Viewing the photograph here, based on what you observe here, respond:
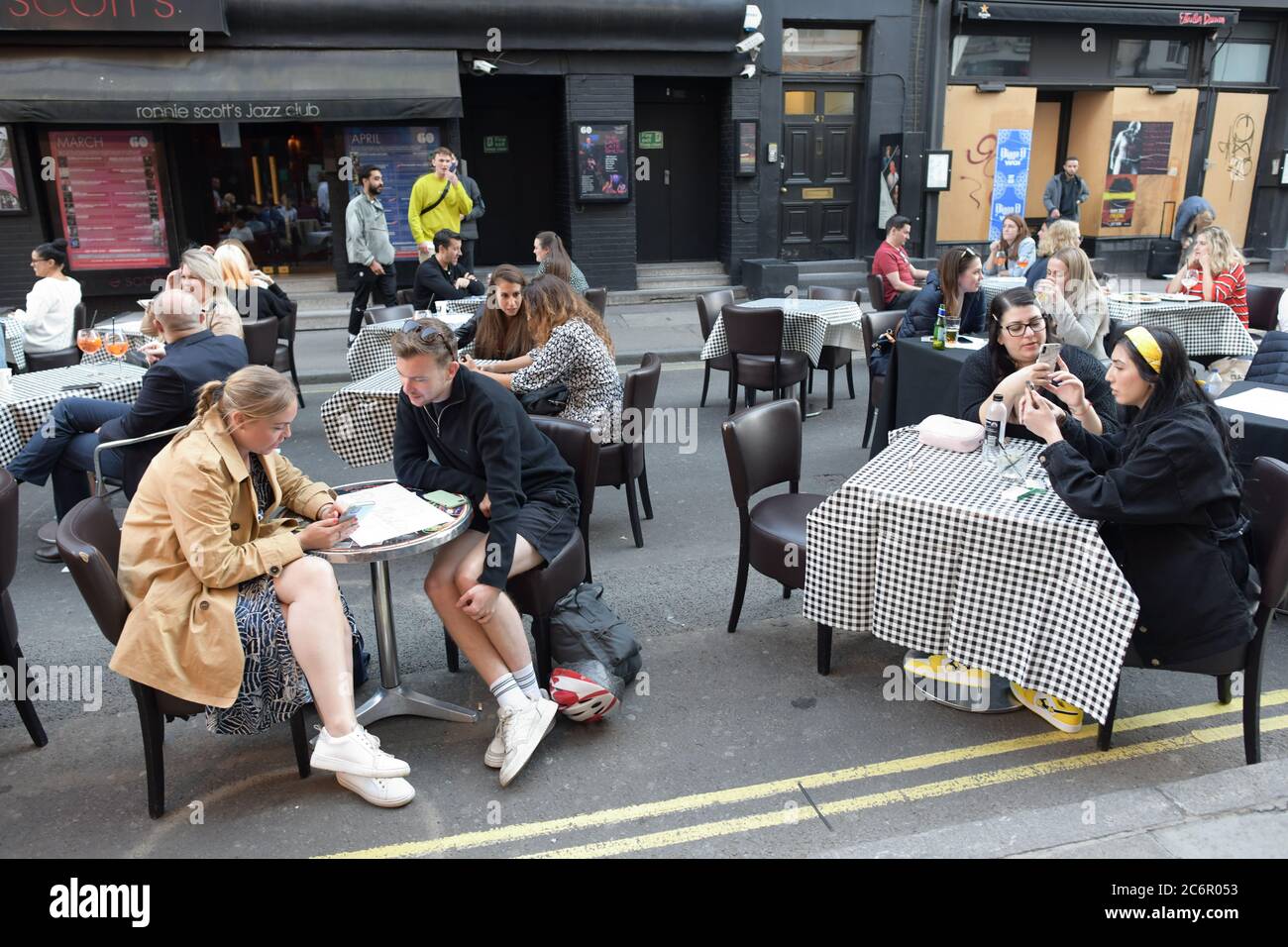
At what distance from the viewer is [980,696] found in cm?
414

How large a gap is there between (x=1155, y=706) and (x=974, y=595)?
1.09 m

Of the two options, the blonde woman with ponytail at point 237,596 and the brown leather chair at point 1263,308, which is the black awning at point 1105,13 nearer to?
the brown leather chair at point 1263,308

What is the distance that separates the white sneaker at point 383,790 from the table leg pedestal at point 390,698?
1.56ft

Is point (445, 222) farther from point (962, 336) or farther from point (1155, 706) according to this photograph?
point (1155, 706)

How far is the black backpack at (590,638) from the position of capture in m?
4.25

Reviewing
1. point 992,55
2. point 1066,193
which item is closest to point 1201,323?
point 1066,193

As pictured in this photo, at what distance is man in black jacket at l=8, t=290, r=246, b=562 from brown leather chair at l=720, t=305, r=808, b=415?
4.17 meters

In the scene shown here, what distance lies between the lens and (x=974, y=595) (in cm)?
381

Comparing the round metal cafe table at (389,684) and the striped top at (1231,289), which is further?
the striped top at (1231,289)

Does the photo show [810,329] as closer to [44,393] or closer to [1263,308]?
[1263,308]

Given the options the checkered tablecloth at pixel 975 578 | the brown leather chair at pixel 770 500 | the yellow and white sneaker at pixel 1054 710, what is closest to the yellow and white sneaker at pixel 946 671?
the yellow and white sneaker at pixel 1054 710

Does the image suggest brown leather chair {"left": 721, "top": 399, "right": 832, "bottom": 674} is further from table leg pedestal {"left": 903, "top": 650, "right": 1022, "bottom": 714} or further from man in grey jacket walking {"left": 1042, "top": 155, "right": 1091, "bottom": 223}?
man in grey jacket walking {"left": 1042, "top": 155, "right": 1091, "bottom": 223}

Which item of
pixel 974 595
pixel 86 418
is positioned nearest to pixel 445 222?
pixel 86 418

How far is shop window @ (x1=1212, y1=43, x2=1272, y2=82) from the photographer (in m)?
15.8
